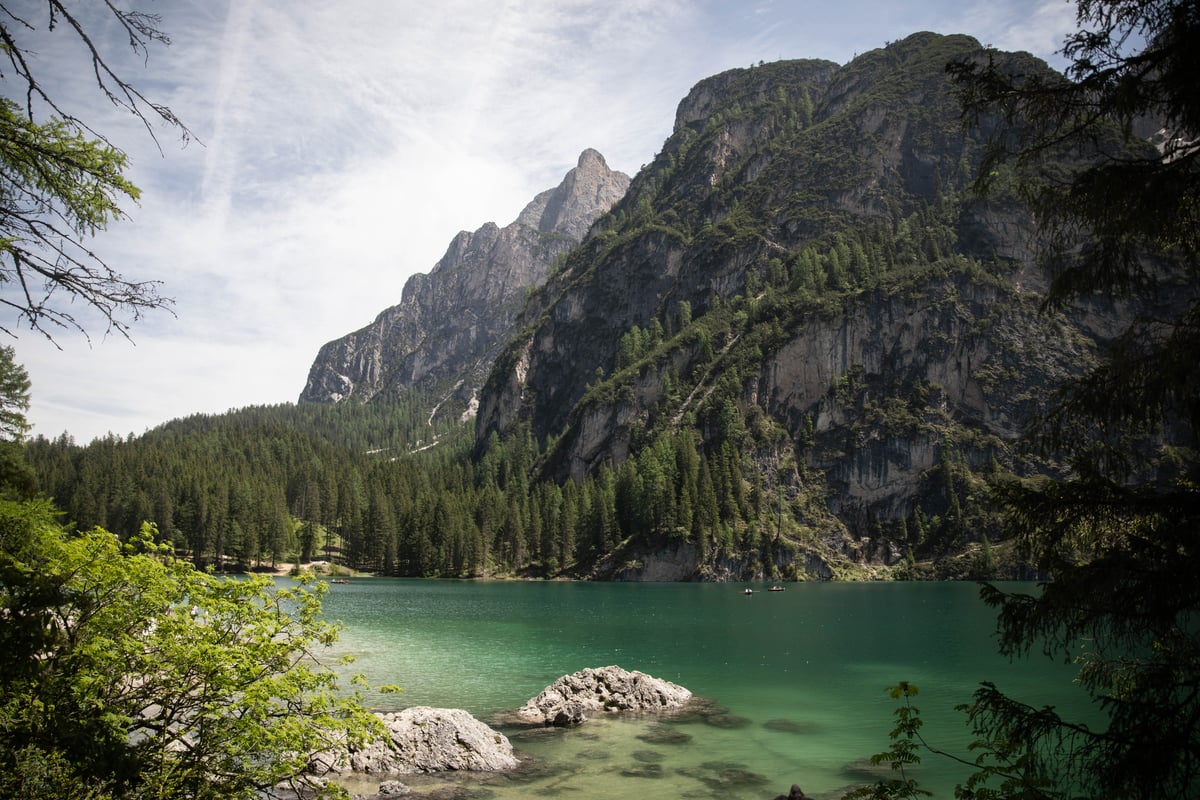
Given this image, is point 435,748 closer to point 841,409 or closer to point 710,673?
point 710,673

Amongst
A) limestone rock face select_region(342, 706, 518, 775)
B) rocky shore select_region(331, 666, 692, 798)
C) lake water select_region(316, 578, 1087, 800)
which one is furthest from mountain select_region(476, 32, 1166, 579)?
limestone rock face select_region(342, 706, 518, 775)

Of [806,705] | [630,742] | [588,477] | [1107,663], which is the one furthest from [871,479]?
[1107,663]

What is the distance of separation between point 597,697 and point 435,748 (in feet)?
29.1

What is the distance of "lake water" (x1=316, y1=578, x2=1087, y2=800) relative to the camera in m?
21.9

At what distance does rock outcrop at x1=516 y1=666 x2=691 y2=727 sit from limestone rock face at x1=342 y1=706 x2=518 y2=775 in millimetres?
4384

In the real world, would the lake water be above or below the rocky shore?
below

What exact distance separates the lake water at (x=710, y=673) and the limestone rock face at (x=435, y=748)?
2.61 ft

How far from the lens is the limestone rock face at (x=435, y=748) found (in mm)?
21531

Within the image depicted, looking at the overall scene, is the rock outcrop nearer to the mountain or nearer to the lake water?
the lake water

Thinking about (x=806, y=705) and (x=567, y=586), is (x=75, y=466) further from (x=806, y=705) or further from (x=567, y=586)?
(x=806, y=705)

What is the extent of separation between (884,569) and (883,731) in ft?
385

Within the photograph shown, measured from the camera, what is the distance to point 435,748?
22.2 meters

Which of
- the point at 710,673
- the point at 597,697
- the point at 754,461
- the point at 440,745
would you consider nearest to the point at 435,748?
the point at 440,745

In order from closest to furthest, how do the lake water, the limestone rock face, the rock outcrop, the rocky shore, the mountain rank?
the rocky shore < the limestone rock face < the lake water < the rock outcrop < the mountain
